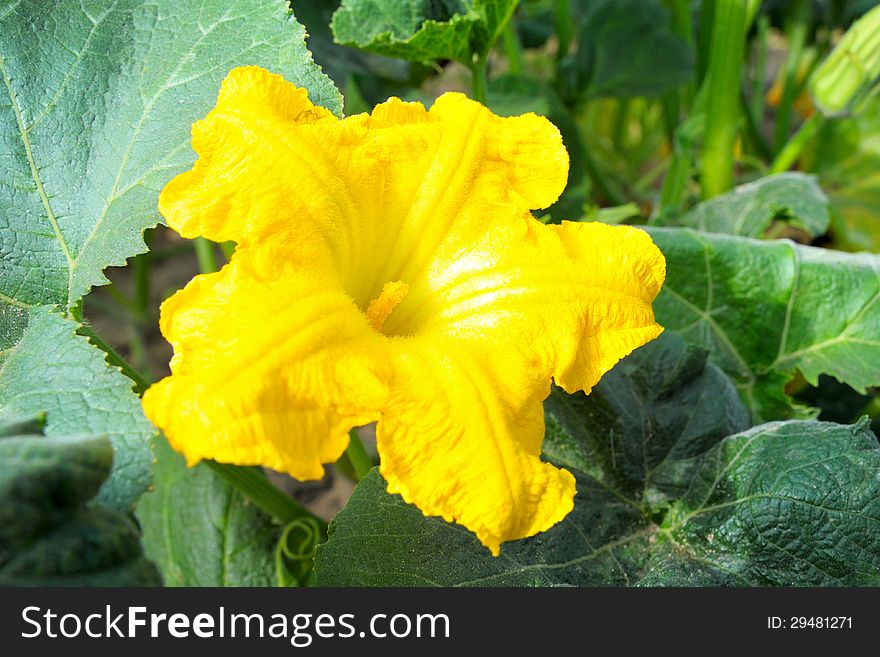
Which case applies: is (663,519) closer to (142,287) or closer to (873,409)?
(873,409)

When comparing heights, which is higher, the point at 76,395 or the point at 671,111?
the point at 76,395

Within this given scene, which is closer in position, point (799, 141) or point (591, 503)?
point (591, 503)

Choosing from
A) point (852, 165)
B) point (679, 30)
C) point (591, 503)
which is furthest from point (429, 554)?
point (852, 165)

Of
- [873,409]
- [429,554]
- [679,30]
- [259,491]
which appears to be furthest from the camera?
[679,30]

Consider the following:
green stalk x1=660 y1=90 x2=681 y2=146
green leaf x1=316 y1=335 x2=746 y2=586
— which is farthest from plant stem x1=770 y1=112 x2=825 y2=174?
green leaf x1=316 y1=335 x2=746 y2=586

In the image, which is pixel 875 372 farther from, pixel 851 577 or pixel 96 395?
pixel 96 395

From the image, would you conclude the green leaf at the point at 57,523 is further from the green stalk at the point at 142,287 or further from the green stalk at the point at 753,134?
the green stalk at the point at 753,134

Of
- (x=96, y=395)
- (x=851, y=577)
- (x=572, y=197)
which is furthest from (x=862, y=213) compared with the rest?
(x=96, y=395)
